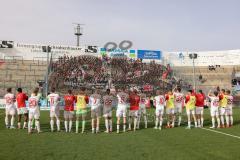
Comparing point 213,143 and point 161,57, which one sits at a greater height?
point 161,57

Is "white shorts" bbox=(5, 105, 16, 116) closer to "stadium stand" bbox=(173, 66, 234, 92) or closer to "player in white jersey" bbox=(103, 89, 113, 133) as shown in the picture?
"player in white jersey" bbox=(103, 89, 113, 133)

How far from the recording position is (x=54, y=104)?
16.0 meters

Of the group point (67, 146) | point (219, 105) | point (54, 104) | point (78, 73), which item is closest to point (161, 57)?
point (78, 73)

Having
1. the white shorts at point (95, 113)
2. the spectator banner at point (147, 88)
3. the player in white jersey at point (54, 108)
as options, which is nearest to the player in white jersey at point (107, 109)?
the white shorts at point (95, 113)

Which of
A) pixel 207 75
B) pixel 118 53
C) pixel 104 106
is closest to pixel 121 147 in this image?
pixel 104 106

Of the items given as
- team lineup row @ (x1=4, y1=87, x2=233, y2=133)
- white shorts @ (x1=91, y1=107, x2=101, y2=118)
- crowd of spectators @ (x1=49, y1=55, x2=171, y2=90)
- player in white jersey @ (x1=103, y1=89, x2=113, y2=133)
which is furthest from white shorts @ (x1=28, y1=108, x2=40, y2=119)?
crowd of spectators @ (x1=49, y1=55, x2=171, y2=90)

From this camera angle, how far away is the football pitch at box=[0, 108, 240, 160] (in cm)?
956

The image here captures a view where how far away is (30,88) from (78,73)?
8022 mm

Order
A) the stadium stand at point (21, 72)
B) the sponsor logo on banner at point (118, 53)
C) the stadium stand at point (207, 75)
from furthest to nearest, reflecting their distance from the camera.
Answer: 1. the stadium stand at point (207, 75)
2. the sponsor logo on banner at point (118, 53)
3. the stadium stand at point (21, 72)

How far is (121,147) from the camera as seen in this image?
11141 millimetres

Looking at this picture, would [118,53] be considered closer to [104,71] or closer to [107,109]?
[104,71]

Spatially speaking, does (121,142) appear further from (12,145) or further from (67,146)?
(12,145)

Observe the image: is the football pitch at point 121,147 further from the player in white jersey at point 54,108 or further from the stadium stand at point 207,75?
the stadium stand at point 207,75

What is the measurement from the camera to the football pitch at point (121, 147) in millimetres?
9562
